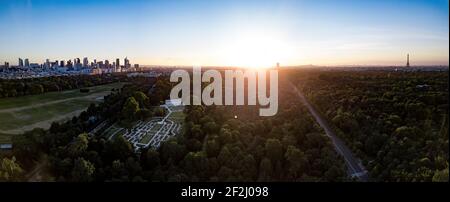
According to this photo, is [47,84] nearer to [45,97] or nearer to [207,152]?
[45,97]

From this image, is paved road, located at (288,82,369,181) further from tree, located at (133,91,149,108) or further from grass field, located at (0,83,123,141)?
grass field, located at (0,83,123,141)

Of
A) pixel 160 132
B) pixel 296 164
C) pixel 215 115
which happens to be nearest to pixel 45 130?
pixel 160 132

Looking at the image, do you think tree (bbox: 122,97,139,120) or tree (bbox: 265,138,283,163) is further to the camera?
tree (bbox: 122,97,139,120)

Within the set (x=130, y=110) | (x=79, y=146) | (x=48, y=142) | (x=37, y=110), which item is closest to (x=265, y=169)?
(x=79, y=146)

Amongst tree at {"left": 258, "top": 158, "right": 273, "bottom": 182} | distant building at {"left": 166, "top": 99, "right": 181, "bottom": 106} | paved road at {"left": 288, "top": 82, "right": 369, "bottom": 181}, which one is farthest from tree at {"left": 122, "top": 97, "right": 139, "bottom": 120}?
paved road at {"left": 288, "top": 82, "right": 369, "bottom": 181}
